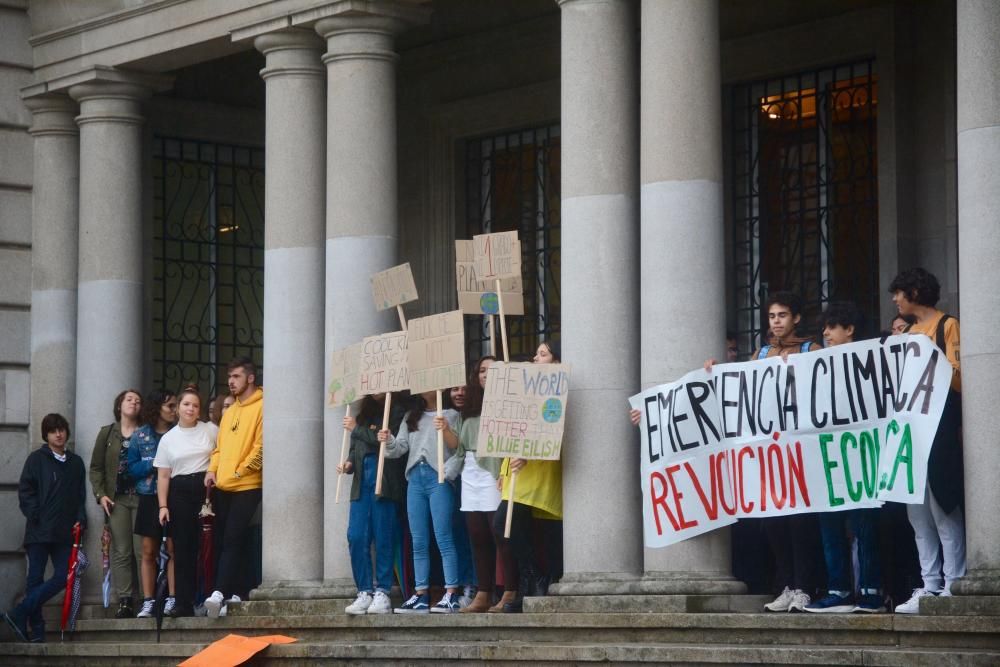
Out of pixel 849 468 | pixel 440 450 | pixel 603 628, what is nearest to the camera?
pixel 849 468

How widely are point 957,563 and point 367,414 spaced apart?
574cm

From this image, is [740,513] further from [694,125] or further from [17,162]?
[17,162]

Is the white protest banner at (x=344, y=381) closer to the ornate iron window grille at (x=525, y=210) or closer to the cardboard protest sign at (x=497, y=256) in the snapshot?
the cardboard protest sign at (x=497, y=256)

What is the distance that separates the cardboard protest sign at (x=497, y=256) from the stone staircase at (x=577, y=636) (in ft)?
8.93

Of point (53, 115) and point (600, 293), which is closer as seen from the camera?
point (600, 293)

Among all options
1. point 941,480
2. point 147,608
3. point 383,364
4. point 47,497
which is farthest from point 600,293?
point 47,497

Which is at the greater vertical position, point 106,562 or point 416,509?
point 416,509

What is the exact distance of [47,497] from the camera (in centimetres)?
1897

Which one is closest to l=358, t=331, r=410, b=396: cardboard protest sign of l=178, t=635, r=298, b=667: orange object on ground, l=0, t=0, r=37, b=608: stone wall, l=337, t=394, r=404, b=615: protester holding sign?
l=337, t=394, r=404, b=615: protester holding sign

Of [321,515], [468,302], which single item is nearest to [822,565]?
[468,302]

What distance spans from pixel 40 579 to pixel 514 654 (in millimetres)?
6741

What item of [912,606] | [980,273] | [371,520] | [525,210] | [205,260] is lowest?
[912,606]

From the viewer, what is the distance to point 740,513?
1377 centimetres

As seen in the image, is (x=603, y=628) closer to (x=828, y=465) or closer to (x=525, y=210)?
(x=828, y=465)
